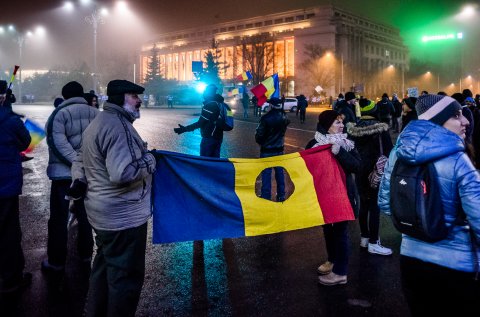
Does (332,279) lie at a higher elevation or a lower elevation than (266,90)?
lower

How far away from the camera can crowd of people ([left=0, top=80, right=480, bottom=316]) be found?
8.23 ft

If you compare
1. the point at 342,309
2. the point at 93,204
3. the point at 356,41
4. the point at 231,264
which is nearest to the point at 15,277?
the point at 93,204

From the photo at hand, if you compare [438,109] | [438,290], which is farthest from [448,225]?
[438,109]

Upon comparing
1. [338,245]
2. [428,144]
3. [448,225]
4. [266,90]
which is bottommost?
[338,245]

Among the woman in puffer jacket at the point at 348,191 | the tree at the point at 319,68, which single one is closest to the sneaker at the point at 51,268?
the woman in puffer jacket at the point at 348,191

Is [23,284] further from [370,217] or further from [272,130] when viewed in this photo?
[272,130]

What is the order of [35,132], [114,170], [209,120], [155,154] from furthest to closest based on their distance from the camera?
[209,120]
[35,132]
[155,154]
[114,170]

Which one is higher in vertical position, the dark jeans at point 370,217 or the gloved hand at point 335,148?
the gloved hand at point 335,148

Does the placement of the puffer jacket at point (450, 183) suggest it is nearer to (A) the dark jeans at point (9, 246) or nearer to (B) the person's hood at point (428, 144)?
(B) the person's hood at point (428, 144)

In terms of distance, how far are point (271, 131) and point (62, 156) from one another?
3.79 m

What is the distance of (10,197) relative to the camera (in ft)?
15.3

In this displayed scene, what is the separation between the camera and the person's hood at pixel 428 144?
2.47 m

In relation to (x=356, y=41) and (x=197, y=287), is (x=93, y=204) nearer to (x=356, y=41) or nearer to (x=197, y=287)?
(x=197, y=287)

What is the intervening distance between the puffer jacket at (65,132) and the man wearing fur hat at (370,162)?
3.25 metres
